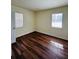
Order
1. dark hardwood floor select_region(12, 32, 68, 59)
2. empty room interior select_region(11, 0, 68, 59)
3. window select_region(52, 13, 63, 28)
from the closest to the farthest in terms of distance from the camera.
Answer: dark hardwood floor select_region(12, 32, 68, 59), empty room interior select_region(11, 0, 68, 59), window select_region(52, 13, 63, 28)

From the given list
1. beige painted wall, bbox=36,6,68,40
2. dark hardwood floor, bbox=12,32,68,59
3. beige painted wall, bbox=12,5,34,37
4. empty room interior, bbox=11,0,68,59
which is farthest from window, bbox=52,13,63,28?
beige painted wall, bbox=12,5,34,37

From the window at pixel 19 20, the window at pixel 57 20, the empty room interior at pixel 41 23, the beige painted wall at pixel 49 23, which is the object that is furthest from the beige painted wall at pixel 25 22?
the window at pixel 57 20

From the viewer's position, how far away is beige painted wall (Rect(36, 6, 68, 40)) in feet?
16.4

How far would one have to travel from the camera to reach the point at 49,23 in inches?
253

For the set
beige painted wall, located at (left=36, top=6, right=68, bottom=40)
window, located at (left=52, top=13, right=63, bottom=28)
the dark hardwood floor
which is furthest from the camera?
window, located at (left=52, top=13, right=63, bottom=28)

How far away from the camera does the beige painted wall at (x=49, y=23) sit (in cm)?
499

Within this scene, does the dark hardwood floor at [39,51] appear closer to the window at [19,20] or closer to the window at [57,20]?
the window at [57,20]

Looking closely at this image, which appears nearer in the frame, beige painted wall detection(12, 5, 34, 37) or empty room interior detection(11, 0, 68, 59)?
empty room interior detection(11, 0, 68, 59)

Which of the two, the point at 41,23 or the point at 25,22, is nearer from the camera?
the point at 25,22

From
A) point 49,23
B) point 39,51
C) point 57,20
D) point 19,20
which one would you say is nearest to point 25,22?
point 19,20

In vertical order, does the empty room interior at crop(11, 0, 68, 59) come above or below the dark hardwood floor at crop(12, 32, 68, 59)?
above

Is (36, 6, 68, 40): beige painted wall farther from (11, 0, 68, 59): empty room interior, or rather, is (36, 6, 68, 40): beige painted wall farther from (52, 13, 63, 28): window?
(52, 13, 63, 28): window

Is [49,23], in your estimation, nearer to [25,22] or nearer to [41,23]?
[41,23]
